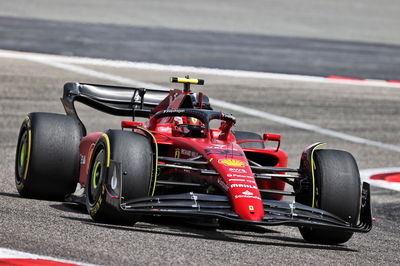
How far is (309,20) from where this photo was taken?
39.9m

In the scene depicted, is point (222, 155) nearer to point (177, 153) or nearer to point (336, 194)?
point (177, 153)

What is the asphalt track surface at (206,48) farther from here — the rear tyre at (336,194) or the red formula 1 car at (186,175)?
the rear tyre at (336,194)

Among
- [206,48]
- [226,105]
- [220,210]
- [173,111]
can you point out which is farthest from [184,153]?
[206,48]

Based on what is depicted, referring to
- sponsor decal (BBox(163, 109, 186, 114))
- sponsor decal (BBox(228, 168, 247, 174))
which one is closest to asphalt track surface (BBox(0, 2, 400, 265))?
sponsor decal (BBox(228, 168, 247, 174))

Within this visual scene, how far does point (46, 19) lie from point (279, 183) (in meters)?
23.6

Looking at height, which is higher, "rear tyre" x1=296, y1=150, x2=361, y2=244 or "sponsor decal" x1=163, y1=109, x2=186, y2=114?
"sponsor decal" x1=163, y1=109, x2=186, y2=114

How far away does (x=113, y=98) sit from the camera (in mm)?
12086

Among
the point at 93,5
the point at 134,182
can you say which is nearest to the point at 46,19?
the point at 93,5

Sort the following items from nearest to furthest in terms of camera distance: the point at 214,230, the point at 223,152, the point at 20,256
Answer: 1. the point at 20,256
2. the point at 223,152
3. the point at 214,230

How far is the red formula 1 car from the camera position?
27.9ft

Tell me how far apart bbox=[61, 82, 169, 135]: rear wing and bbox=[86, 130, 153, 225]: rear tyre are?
298cm

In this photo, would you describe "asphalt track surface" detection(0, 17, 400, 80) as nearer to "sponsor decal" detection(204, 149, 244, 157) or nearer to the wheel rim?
the wheel rim

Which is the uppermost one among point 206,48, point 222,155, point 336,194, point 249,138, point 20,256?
point 206,48

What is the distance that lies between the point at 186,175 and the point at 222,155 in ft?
1.84
